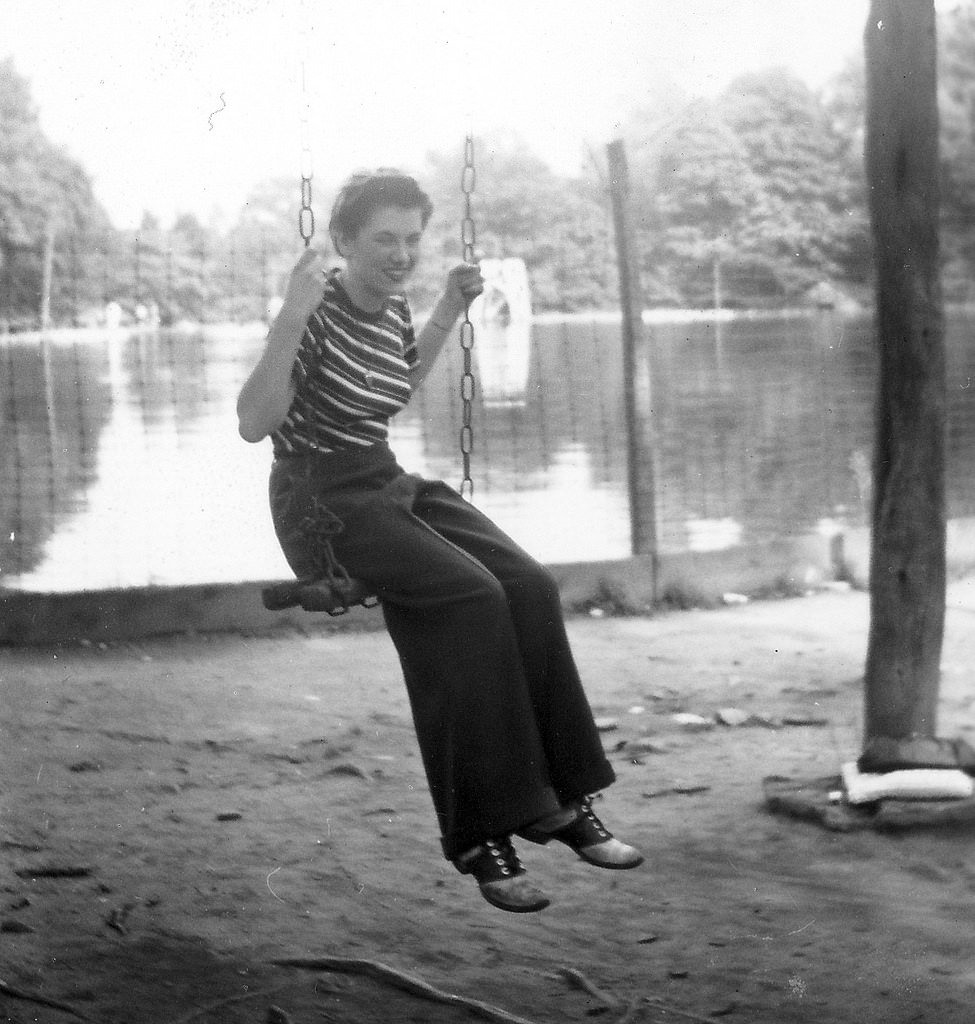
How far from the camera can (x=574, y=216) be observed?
4.62m

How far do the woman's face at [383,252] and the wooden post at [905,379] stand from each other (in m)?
1.54

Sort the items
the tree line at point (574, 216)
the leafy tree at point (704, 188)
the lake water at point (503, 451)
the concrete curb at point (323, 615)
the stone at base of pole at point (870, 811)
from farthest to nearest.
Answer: the lake water at point (503, 451)
the concrete curb at point (323, 615)
the leafy tree at point (704, 188)
the stone at base of pole at point (870, 811)
the tree line at point (574, 216)

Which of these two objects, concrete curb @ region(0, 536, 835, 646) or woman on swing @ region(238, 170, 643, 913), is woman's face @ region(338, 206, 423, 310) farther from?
concrete curb @ region(0, 536, 835, 646)

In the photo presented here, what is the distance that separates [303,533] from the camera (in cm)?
370

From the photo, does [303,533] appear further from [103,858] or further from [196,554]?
[196,554]

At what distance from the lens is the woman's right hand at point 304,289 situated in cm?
362

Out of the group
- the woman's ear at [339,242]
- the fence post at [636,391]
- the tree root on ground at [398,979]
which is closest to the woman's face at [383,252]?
the woman's ear at [339,242]

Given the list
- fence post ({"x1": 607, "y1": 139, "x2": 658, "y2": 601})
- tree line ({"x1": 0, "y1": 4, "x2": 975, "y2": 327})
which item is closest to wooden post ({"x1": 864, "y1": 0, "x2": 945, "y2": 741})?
tree line ({"x1": 0, "y1": 4, "x2": 975, "y2": 327})

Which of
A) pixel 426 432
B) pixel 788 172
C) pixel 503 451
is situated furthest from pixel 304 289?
pixel 503 451

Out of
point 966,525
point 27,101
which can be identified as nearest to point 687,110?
point 27,101

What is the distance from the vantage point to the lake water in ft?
24.8

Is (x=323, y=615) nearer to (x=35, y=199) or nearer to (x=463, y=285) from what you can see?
(x=35, y=199)

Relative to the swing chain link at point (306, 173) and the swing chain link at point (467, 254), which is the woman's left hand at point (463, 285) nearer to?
the swing chain link at point (467, 254)

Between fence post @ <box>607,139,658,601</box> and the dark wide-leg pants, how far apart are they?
345cm
